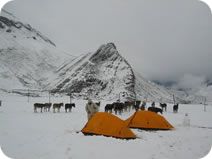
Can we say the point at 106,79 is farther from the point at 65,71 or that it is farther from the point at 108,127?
the point at 108,127

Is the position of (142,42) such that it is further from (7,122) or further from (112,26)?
(7,122)

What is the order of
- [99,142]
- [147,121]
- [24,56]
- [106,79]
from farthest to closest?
[147,121]
[24,56]
[106,79]
[99,142]

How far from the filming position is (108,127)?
9.15m

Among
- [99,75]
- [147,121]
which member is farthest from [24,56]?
[147,121]

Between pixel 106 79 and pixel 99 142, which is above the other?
pixel 106 79

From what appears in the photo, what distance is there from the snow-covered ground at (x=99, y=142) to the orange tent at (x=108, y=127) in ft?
1.07

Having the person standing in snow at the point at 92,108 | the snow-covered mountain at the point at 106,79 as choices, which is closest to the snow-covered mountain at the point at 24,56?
the snow-covered mountain at the point at 106,79

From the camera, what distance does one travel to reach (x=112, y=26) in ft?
30.0

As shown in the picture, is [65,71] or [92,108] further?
[92,108]

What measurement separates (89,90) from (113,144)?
165cm

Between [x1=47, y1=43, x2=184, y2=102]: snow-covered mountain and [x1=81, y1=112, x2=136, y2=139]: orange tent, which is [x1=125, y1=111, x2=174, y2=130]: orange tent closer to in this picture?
[x1=81, y1=112, x2=136, y2=139]: orange tent

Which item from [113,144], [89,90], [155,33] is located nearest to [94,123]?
[89,90]

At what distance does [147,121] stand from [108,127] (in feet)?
5.77

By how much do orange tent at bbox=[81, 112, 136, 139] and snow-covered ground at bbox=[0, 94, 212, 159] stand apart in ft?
1.07
